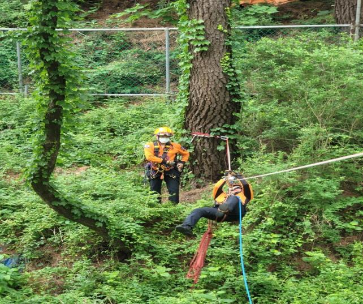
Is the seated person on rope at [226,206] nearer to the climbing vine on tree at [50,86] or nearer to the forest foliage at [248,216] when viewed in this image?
the forest foliage at [248,216]

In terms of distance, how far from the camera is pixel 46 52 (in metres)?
6.84

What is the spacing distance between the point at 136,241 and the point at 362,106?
4.69 metres

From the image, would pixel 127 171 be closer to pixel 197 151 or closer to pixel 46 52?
pixel 197 151

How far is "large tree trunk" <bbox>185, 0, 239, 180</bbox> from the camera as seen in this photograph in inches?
400

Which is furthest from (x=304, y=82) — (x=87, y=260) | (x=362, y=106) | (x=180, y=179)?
(x=87, y=260)

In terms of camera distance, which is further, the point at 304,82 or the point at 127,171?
the point at 127,171

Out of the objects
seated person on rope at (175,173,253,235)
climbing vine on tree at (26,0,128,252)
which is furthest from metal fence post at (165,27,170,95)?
seated person on rope at (175,173,253,235)

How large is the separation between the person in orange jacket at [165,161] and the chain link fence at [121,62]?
4.28 metres

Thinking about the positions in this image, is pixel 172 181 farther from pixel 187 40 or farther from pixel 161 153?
pixel 187 40

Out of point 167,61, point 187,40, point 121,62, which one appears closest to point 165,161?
point 187,40

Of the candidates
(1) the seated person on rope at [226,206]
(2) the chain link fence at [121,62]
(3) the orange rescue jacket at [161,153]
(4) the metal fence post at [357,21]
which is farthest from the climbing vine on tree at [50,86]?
(4) the metal fence post at [357,21]

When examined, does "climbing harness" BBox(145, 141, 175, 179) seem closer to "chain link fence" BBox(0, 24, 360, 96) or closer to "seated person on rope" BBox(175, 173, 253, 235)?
"seated person on rope" BBox(175, 173, 253, 235)

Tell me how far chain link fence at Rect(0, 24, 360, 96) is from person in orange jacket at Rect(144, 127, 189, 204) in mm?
4278

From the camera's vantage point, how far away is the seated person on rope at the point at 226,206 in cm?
699
